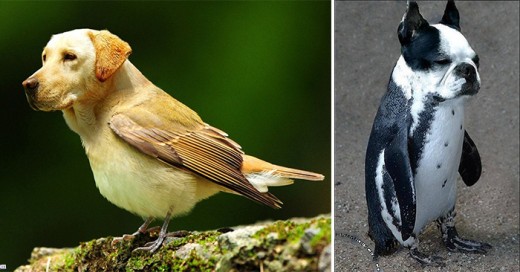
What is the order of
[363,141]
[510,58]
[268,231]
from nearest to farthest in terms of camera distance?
[268,231] < [363,141] < [510,58]

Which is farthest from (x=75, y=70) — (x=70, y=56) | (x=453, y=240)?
(x=453, y=240)

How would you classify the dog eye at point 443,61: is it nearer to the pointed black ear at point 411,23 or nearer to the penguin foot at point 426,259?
the pointed black ear at point 411,23

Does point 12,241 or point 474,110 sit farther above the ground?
point 474,110

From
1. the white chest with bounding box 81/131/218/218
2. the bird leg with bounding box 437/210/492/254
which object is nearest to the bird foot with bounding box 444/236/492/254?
the bird leg with bounding box 437/210/492/254

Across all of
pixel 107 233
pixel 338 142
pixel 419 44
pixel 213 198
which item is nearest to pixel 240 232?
pixel 213 198

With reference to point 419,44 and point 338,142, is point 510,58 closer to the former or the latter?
point 338,142

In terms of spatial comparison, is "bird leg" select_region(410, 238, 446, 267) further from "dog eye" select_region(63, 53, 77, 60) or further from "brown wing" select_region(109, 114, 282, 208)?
"dog eye" select_region(63, 53, 77, 60)

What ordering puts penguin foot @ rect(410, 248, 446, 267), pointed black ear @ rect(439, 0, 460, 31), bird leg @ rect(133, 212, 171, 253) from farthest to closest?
penguin foot @ rect(410, 248, 446, 267), pointed black ear @ rect(439, 0, 460, 31), bird leg @ rect(133, 212, 171, 253)
